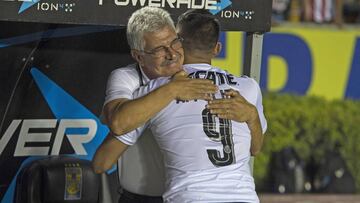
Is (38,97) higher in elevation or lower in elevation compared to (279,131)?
higher

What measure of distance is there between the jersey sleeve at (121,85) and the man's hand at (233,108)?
32 centimetres

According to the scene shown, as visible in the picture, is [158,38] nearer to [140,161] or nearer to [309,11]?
[140,161]

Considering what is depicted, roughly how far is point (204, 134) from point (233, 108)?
16 cm

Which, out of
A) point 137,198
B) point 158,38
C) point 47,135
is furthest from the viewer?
point 47,135

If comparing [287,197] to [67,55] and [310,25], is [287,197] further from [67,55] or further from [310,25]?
[67,55]

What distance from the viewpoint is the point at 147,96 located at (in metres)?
3.38

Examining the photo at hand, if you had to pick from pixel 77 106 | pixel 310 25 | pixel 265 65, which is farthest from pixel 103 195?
pixel 310 25

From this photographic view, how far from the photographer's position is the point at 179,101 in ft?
11.3

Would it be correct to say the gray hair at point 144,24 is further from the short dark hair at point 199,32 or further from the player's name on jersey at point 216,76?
the player's name on jersey at point 216,76

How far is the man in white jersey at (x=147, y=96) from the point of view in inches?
133

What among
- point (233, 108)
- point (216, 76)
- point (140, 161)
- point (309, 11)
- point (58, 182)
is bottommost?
point (58, 182)

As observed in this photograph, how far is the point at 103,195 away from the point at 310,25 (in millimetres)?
6954

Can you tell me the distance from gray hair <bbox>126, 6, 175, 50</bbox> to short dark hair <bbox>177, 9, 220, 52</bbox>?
65mm

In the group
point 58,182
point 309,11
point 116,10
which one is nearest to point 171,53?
point 116,10
